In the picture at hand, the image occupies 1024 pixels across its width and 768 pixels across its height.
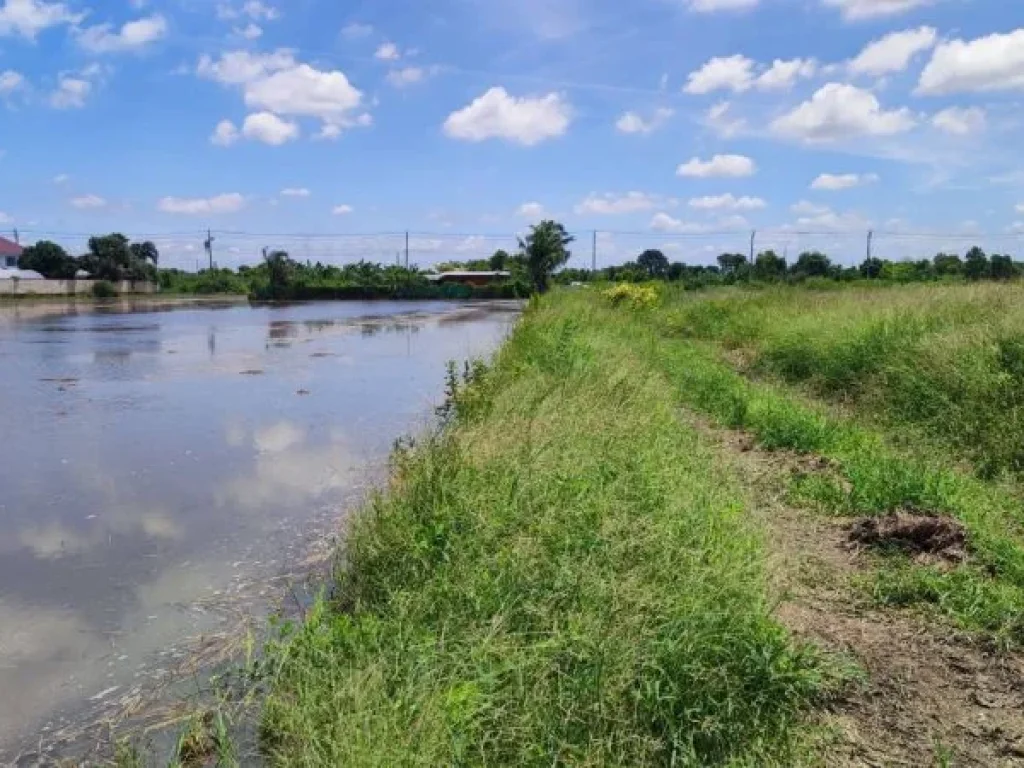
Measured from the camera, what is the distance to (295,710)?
10.6ft

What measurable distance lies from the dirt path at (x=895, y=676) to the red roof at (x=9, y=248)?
271 ft

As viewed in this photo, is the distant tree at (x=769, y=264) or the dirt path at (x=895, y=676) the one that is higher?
the distant tree at (x=769, y=264)

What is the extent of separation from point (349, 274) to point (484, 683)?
70574 millimetres

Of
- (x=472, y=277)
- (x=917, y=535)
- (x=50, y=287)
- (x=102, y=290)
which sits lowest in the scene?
(x=917, y=535)

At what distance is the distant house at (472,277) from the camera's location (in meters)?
74.0

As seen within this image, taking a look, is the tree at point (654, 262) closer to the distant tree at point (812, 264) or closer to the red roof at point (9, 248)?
the distant tree at point (812, 264)

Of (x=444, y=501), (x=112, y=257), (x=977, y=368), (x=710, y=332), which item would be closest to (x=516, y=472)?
(x=444, y=501)

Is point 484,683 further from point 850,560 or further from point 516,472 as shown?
point 850,560

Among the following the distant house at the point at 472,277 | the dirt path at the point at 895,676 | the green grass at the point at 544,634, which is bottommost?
the dirt path at the point at 895,676

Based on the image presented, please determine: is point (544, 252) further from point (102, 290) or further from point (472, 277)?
point (102, 290)

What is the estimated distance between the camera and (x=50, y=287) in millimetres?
58250

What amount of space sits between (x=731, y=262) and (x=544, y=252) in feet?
50.0

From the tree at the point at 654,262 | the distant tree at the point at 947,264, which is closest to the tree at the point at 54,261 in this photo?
the tree at the point at 654,262

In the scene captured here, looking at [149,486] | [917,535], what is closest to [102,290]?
[149,486]
